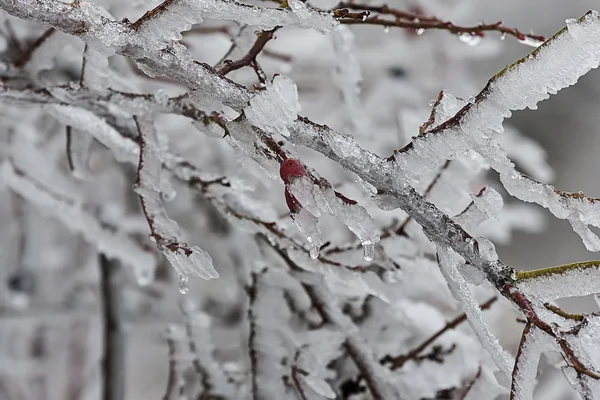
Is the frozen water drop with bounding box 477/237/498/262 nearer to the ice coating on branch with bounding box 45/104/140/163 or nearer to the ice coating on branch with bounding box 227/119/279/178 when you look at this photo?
the ice coating on branch with bounding box 227/119/279/178

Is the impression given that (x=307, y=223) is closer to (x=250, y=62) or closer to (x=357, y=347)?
(x=250, y=62)

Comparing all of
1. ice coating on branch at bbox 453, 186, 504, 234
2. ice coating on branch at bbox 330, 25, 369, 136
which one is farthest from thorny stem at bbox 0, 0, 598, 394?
ice coating on branch at bbox 330, 25, 369, 136

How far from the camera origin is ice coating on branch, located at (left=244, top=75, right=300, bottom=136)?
0.64 meters

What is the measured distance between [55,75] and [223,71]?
2.79 ft

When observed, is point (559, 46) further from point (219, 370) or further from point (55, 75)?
point (55, 75)

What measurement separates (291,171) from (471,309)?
30 cm

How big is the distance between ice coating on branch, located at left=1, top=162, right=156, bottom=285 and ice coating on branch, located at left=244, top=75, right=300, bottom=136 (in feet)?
3.13

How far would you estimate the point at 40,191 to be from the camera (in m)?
1.49

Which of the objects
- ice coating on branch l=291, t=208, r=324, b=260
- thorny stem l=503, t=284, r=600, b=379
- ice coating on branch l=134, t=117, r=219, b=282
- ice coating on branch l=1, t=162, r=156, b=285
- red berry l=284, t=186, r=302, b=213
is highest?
thorny stem l=503, t=284, r=600, b=379

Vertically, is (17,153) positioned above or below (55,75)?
below

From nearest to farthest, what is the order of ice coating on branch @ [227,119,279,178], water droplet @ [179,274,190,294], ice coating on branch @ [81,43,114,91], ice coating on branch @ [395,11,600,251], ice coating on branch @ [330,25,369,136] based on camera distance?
ice coating on branch @ [395,11,600,251], ice coating on branch @ [227,119,279,178], water droplet @ [179,274,190,294], ice coating on branch @ [81,43,114,91], ice coating on branch @ [330,25,369,136]

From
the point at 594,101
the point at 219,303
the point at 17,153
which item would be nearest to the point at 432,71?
the point at 219,303

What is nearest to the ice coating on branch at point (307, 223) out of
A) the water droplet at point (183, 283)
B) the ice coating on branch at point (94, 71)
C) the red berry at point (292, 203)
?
the red berry at point (292, 203)

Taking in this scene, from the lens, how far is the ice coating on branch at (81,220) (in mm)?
1490
